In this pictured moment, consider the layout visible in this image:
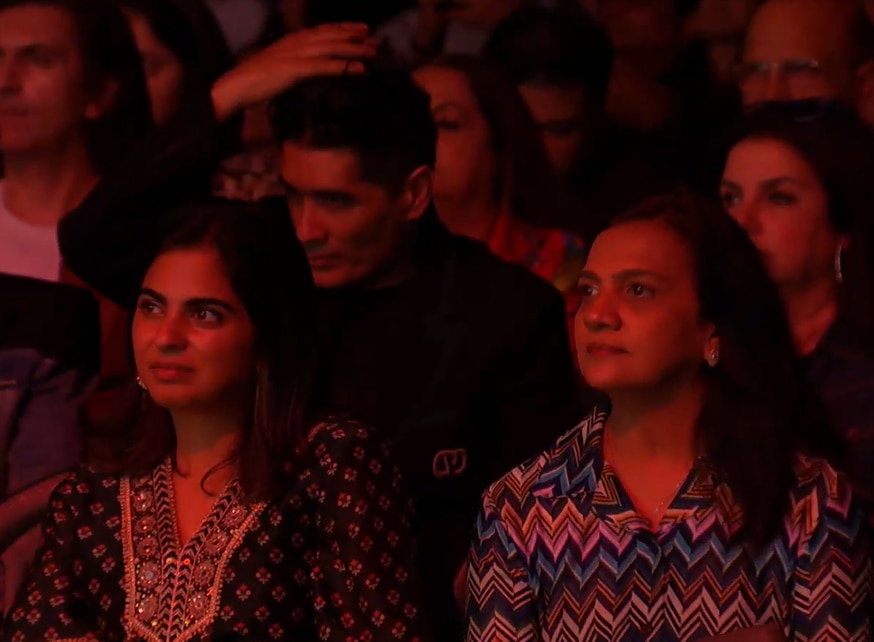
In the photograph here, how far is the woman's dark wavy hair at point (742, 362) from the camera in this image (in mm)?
1948

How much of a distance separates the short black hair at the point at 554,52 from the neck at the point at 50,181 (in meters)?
0.72

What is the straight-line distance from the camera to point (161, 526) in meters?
1.99

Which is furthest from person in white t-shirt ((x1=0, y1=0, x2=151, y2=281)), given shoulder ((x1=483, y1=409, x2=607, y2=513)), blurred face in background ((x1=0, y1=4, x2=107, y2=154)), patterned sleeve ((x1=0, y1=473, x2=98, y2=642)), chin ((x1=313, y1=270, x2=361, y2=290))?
shoulder ((x1=483, y1=409, x2=607, y2=513))

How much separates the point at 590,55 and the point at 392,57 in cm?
65

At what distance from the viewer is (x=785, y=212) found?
2.30m

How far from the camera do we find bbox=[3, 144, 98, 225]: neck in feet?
8.58

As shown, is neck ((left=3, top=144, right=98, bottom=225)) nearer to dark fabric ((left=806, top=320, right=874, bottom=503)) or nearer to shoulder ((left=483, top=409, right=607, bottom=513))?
shoulder ((left=483, top=409, right=607, bottom=513))

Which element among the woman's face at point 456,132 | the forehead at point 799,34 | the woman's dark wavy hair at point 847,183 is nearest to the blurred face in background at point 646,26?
the forehead at point 799,34

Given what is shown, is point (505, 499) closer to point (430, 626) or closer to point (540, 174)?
point (430, 626)

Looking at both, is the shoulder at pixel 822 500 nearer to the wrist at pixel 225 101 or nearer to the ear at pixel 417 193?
the ear at pixel 417 193

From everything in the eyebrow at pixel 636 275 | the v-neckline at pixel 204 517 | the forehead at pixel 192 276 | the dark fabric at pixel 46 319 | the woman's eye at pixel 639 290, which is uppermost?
the eyebrow at pixel 636 275

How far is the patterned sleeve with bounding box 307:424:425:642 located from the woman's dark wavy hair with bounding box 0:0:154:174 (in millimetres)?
812

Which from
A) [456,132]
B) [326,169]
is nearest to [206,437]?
[326,169]

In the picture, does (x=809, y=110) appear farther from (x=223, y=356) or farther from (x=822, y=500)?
(x=223, y=356)
